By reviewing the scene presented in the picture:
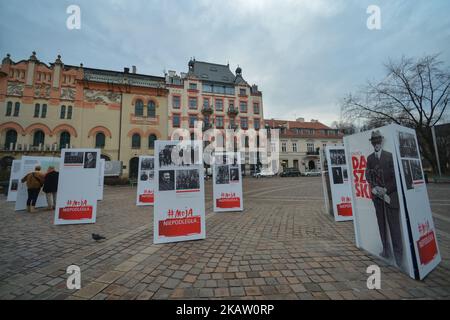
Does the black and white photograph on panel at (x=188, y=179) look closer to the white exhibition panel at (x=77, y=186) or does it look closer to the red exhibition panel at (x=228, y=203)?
the red exhibition panel at (x=228, y=203)

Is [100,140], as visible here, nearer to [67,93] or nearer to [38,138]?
[38,138]

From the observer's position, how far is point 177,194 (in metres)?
3.88

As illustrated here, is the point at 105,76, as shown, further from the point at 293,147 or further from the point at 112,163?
the point at 293,147

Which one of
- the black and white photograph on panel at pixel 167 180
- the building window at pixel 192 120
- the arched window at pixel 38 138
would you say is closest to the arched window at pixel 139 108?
the building window at pixel 192 120

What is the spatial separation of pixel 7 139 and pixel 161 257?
99.1 feet

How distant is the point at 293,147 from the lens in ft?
129

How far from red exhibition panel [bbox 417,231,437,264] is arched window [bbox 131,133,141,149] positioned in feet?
90.1

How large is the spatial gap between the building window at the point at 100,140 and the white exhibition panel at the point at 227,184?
23598 mm

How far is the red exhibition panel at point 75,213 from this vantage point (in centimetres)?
527

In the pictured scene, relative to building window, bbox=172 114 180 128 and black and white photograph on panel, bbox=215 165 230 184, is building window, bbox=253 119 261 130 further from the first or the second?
black and white photograph on panel, bbox=215 165 230 184

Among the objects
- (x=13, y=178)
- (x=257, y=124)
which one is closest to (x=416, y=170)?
(x=13, y=178)

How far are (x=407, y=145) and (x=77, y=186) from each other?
25.5 ft
